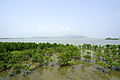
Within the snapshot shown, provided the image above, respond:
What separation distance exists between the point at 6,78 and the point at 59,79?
122 inches

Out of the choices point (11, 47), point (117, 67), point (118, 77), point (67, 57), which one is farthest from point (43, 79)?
point (11, 47)

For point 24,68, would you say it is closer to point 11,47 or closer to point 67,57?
point 67,57

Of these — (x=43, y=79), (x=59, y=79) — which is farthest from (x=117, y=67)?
(x=43, y=79)

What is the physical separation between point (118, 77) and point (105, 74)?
64 cm

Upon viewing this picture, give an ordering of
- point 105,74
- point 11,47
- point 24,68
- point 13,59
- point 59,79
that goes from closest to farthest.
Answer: point 59,79 < point 105,74 < point 24,68 < point 13,59 < point 11,47

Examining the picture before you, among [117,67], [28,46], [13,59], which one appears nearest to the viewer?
[117,67]

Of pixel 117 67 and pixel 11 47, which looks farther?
pixel 11 47

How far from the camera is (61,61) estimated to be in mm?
6398

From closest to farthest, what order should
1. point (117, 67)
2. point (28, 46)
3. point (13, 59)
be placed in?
point (117, 67) → point (13, 59) → point (28, 46)

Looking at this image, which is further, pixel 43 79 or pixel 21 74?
pixel 21 74

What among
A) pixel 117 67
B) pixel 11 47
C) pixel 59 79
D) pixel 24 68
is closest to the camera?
pixel 59 79

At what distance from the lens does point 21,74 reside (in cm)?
498

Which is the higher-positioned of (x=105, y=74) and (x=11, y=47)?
(x=11, y=47)

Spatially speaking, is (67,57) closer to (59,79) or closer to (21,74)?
(59,79)
